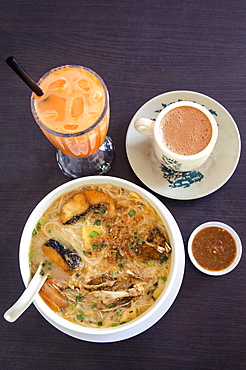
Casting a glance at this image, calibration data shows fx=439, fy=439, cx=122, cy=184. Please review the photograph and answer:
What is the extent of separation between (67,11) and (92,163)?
0.89 m

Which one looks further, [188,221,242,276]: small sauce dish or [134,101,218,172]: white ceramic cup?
[188,221,242,276]: small sauce dish

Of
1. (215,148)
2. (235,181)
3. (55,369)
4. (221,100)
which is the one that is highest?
(221,100)

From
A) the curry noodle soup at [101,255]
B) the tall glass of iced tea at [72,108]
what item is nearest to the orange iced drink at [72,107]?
the tall glass of iced tea at [72,108]

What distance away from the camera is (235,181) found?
2.34m

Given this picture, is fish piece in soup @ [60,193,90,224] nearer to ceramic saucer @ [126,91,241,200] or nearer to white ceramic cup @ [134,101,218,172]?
ceramic saucer @ [126,91,241,200]

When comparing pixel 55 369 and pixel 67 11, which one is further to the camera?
pixel 67 11

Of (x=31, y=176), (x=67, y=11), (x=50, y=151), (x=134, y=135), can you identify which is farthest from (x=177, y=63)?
(x=31, y=176)

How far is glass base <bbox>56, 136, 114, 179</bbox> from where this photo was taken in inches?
92.4

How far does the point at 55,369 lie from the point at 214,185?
1.25 meters

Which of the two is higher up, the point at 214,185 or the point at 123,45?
the point at 123,45

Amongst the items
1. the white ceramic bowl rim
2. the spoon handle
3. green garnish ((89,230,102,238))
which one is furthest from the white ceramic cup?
the spoon handle

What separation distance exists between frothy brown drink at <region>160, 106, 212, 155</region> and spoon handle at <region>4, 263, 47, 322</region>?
0.87 m

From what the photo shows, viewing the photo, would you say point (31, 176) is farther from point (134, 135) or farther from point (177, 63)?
point (177, 63)

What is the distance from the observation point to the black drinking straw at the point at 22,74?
167 cm
